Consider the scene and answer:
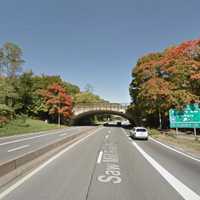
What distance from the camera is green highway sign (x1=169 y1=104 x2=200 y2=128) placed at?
88.6ft

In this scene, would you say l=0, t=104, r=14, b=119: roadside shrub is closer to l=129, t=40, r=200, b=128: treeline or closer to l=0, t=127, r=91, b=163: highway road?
l=0, t=127, r=91, b=163: highway road

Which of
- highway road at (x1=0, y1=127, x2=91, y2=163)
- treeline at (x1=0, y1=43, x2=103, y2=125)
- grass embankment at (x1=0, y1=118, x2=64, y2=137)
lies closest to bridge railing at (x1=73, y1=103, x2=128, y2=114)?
treeline at (x1=0, y1=43, x2=103, y2=125)

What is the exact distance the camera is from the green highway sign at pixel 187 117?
2702 cm

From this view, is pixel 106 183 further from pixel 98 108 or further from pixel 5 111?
pixel 98 108

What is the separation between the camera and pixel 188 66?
33.5 m

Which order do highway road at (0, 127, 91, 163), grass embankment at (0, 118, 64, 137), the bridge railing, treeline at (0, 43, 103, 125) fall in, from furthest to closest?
1. the bridge railing
2. treeline at (0, 43, 103, 125)
3. grass embankment at (0, 118, 64, 137)
4. highway road at (0, 127, 91, 163)

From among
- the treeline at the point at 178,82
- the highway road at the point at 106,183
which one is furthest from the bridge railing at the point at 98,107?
the highway road at the point at 106,183

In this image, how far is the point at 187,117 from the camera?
28203 millimetres

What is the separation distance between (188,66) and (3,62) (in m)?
42.5

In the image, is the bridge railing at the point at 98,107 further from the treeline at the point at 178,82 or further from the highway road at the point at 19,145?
the highway road at the point at 19,145

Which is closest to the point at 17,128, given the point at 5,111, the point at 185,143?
the point at 5,111

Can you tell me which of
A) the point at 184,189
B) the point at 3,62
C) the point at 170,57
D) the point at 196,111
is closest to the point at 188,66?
the point at 170,57

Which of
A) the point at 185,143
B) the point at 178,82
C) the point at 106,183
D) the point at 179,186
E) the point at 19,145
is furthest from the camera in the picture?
the point at 178,82

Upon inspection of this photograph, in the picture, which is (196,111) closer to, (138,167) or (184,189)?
(138,167)
